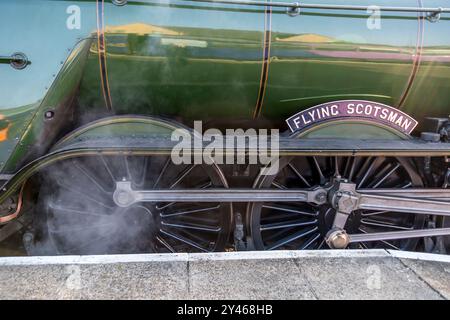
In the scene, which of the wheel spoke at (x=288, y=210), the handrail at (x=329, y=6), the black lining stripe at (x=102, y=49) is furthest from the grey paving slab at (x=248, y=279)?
the handrail at (x=329, y=6)

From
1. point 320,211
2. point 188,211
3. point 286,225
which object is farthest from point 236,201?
point 320,211

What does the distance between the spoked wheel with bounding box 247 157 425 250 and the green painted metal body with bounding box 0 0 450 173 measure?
0.44m

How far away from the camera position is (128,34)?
2.29 m

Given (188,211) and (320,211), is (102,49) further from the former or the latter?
(320,211)

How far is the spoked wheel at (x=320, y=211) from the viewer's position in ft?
8.77

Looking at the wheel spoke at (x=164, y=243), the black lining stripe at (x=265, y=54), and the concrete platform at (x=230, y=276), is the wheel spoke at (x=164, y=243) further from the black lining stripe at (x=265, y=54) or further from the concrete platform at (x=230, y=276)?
the black lining stripe at (x=265, y=54)

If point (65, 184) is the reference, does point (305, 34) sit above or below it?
above

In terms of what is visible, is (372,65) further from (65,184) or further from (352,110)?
(65,184)

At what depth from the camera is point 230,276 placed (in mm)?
2086

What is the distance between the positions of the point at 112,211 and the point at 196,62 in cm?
111

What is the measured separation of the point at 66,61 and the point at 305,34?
57.8 inches

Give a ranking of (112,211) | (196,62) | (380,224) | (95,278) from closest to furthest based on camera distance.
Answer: (95,278) < (196,62) < (112,211) < (380,224)
